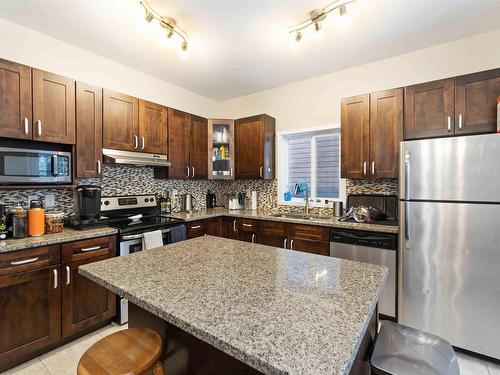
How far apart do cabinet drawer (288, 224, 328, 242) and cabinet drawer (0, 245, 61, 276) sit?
2.28 meters

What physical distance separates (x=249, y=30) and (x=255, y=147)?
5.06 ft

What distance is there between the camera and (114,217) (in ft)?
9.50

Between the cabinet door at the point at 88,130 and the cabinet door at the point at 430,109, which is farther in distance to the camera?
the cabinet door at the point at 88,130

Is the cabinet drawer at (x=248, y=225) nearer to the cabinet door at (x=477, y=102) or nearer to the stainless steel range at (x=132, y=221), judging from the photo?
the stainless steel range at (x=132, y=221)

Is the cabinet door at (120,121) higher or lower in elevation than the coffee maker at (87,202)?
higher

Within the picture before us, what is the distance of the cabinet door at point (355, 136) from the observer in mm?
2699

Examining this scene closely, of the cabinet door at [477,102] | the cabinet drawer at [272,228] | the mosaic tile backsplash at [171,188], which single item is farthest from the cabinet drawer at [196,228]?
the cabinet door at [477,102]

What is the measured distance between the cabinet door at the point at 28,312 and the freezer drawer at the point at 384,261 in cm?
270

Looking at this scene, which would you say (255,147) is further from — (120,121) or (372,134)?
(120,121)

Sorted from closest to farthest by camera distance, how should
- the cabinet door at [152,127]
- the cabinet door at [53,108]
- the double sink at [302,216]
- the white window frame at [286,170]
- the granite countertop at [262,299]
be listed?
the granite countertop at [262,299] → the cabinet door at [53,108] → the cabinet door at [152,127] → the double sink at [302,216] → the white window frame at [286,170]

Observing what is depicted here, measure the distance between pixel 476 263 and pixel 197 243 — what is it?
2.17 metres

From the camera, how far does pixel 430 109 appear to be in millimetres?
2342

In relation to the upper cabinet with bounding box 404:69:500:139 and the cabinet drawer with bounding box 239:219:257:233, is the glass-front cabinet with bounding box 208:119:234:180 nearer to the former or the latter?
the cabinet drawer with bounding box 239:219:257:233

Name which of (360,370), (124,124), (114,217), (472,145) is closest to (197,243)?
(360,370)
